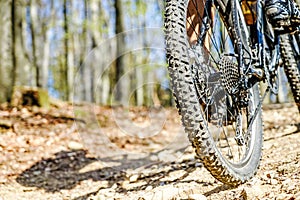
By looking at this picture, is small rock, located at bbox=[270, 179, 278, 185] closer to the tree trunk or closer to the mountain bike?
the mountain bike

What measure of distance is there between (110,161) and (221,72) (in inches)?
91.6

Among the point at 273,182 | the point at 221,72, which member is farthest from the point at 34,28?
the point at 273,182

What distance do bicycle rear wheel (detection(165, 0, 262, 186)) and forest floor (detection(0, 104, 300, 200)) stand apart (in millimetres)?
186

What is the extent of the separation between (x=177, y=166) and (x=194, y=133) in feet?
5.36

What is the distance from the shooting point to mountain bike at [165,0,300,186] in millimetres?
1743

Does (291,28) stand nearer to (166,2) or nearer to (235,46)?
(235,46)

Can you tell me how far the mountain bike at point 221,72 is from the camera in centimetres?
174

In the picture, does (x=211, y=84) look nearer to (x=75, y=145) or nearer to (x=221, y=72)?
(x=221, y=72)

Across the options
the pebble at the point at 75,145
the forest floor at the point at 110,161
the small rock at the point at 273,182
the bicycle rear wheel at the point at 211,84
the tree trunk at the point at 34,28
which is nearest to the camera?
the bicycle rear wheel at the point at 211,84

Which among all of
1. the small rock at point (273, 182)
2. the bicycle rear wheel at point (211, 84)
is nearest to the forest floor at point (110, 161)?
the small rock at point (273, 182)

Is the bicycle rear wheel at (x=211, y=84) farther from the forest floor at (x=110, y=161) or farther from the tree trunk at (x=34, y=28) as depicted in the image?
the tree trunk at (x=34, y=28)

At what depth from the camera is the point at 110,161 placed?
13.5 feet

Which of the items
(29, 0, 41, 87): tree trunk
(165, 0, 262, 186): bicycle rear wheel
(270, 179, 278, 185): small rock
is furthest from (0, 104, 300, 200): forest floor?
(29, 0, 41, 87): tree trunk

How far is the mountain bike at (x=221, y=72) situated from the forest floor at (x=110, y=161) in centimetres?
22
